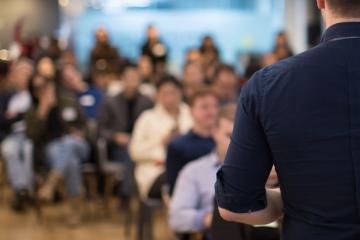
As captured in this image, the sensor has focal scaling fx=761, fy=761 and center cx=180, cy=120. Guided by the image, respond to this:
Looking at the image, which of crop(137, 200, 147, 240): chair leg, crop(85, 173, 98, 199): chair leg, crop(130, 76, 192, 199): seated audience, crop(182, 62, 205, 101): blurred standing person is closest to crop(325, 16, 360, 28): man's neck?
crop(137, 200, 147, 240): chair leg

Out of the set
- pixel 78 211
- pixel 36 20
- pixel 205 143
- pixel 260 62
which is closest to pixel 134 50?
pixel 36 20

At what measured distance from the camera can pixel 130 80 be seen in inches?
293

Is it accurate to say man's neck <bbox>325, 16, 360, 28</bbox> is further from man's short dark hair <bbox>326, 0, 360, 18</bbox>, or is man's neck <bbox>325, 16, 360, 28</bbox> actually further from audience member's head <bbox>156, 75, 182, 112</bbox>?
audience member's head <bbox>156, 75, 182, 112</bbox>

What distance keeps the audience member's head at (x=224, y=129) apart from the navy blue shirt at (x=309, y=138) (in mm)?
1921

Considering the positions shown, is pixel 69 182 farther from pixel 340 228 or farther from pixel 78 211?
pixel 340 228

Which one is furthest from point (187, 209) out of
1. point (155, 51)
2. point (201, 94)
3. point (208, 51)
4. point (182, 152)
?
point (155, 51)

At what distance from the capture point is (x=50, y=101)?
7242mm

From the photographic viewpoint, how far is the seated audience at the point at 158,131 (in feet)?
19.4

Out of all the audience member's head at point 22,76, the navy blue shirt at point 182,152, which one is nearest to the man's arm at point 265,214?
the navy blue shirt at point 182,152

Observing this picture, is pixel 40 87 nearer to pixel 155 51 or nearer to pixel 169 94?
pixel 169 94

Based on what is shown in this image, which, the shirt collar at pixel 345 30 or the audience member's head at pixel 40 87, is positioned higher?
the shirt collar at pixel 345 30

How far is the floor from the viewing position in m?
6.70

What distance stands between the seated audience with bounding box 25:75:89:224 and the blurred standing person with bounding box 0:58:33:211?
0.24 metres

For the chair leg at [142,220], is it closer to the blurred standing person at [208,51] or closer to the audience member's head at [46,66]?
the audience member's head at [46,66]
